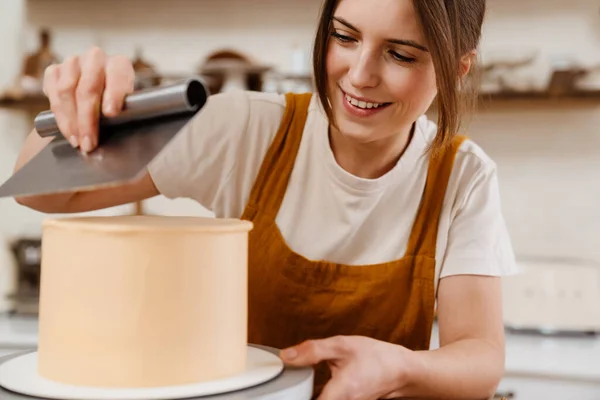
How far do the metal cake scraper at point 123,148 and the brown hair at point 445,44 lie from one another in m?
0.45

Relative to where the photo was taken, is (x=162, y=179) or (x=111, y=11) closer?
(x=162, y=179)

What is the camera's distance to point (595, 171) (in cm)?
268

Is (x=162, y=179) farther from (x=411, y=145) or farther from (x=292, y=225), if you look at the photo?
(x=411, y=145)

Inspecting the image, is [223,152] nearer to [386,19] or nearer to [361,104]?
[361,104]

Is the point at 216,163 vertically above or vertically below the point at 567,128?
below

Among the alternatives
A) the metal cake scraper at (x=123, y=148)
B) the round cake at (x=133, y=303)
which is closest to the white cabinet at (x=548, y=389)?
the round cake at (x=133, y=303)

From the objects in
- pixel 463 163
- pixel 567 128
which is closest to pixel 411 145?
pixel 463 163

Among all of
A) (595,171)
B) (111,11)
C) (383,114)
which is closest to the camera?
(383,114)

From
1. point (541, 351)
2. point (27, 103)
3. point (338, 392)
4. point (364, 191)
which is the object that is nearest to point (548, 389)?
point (541, 351)

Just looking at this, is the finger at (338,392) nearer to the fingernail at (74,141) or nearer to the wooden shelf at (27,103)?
the fingernail at (74,141)

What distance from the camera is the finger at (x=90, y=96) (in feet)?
2.39

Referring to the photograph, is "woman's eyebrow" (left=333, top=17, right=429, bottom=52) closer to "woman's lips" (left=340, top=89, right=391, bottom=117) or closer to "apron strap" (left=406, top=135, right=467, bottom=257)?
"woman's lips" (left=340, top=89, right=391, bottom=117)

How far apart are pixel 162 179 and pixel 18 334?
1414 mm

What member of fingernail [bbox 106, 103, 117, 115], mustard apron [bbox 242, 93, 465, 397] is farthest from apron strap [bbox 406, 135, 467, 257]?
fingernail [bbox 106, 103, 117, 115]
